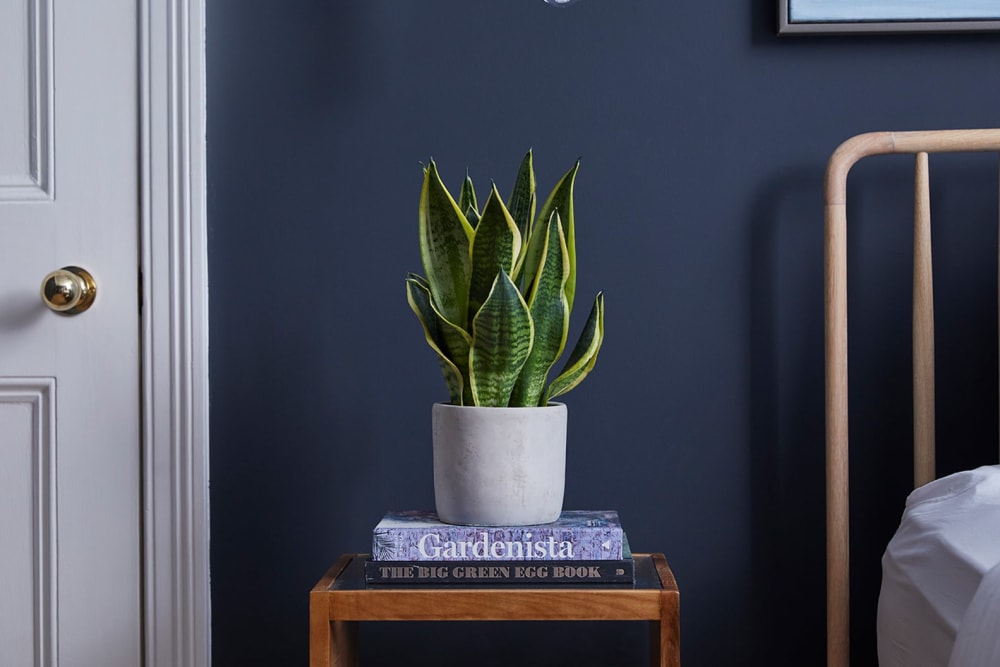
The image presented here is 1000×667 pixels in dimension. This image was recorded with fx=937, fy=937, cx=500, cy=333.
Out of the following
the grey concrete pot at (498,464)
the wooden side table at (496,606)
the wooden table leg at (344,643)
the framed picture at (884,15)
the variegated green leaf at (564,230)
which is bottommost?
the wooden table leg at (344,643)

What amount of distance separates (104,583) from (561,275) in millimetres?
763

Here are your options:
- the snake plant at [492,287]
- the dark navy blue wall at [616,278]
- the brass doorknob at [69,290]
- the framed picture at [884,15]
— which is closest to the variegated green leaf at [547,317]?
the snake plant at [492,287]

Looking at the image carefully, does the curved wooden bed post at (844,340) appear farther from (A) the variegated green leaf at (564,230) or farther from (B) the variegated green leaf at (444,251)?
(B) the variegated green leaf at (444,251)

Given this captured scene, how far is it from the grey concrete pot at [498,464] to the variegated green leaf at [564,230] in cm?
16

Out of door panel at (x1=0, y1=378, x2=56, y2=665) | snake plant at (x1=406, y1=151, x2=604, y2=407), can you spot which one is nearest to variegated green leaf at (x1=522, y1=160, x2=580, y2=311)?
snake plant at (x1=406, y1=151, x2=604, y2=407)

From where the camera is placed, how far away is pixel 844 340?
1180 mm

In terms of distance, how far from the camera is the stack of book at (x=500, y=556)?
3.13ft

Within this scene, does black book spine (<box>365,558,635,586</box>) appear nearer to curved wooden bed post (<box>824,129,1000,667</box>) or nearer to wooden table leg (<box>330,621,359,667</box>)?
wooden table leg (<box>330,621,359,667</box>)

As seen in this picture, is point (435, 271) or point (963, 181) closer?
point (435, 271)

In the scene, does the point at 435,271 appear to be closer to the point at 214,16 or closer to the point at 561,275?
the point at 561,275

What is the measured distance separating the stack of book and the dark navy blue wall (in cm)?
32

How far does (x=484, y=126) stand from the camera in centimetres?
130

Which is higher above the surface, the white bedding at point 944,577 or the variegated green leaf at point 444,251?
the variegated green leaf at point 444,251

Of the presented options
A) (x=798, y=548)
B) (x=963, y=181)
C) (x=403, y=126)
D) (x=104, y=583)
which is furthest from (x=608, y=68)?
(x=104, y=583)
